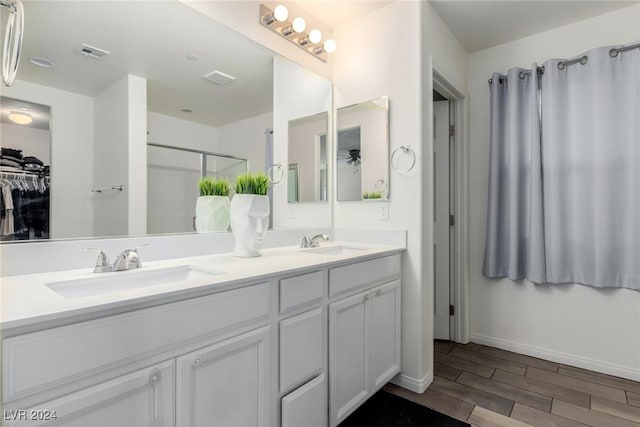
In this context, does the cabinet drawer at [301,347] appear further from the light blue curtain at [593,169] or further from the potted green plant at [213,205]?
the light blue curtain at [593,169]

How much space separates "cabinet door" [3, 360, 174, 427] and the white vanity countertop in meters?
0.17

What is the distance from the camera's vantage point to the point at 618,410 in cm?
177

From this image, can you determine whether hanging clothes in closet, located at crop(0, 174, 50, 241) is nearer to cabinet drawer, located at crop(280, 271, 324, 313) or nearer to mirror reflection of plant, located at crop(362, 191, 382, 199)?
cabinet drawer, located at crop(280, 271, 324, 313)

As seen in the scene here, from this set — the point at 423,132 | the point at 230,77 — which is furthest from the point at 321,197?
the point at 230,77

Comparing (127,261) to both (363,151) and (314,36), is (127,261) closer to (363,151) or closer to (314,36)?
(363,151)

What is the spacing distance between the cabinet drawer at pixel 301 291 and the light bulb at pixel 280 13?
4.97ft

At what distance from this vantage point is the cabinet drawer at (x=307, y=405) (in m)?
1.23

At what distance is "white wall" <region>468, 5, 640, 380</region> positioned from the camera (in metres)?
2.16

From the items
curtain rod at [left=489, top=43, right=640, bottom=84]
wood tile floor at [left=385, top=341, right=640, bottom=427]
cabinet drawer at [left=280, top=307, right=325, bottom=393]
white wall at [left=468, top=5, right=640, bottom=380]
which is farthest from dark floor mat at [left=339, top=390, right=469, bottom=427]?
curtain rod at [left=489, top=43, right=640, bottom=84]

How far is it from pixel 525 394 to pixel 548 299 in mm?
824

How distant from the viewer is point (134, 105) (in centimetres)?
140

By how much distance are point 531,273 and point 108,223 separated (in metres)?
2.69

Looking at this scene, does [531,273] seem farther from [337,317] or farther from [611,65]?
[337,317]

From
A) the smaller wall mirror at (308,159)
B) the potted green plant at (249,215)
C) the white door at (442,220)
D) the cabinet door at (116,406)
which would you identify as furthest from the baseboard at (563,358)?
the cabinet door at (116,406)
